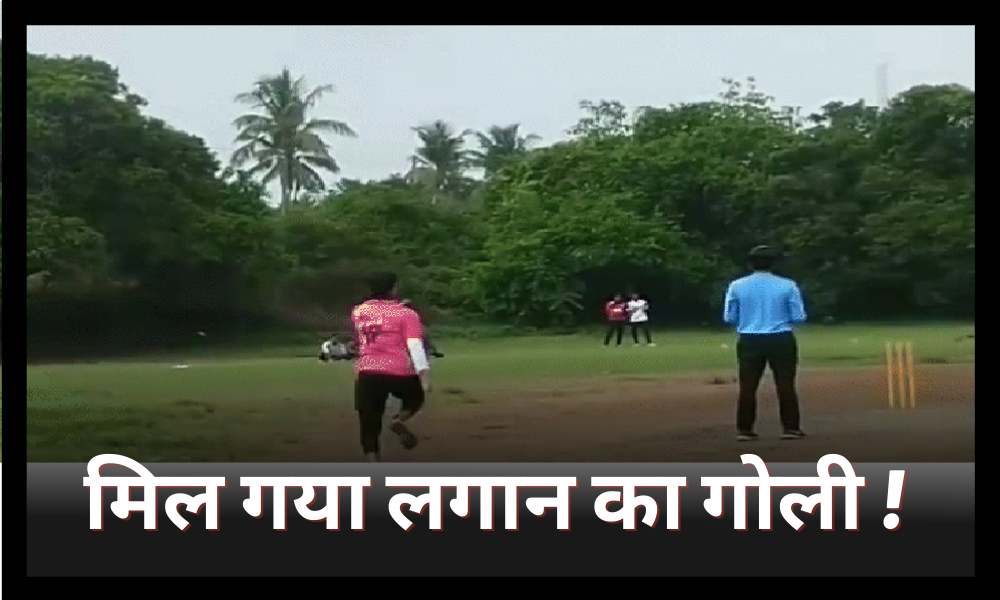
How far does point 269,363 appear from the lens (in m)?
9.28

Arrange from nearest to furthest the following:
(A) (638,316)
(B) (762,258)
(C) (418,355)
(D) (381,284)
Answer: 1. (C) (418,355)
2. (D) (381,284)
3. (B) (762,258)
4. (A) (638,316)

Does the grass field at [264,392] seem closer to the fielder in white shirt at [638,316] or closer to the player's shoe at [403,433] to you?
the fielder in white shirt at [638,316]

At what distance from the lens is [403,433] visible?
25.4ft

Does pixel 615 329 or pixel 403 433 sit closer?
pixel 403 433

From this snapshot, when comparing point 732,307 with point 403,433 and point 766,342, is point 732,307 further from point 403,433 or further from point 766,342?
point 403,433

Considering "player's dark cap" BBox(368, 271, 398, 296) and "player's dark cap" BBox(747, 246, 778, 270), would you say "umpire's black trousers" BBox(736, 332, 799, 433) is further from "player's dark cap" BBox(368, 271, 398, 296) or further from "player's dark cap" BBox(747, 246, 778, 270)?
"player's dark cap" BBox(368, 271, 398, 296)

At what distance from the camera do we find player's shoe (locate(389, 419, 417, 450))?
7.73 metres

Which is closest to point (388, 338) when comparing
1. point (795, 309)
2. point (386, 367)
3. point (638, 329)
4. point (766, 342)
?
point (386, 367)

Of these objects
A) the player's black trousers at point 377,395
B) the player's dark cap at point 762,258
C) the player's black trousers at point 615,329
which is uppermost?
the player's dark cap at point 762,258

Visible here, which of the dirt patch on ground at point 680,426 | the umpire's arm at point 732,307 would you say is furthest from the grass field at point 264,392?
the umpire's arm at point 732,307

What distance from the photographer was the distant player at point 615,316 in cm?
1016

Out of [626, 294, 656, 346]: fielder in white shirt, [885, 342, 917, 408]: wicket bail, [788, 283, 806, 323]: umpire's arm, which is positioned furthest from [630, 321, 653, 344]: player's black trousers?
[885, 342, 917, 408]: wicket bail

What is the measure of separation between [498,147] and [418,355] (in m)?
2.65
